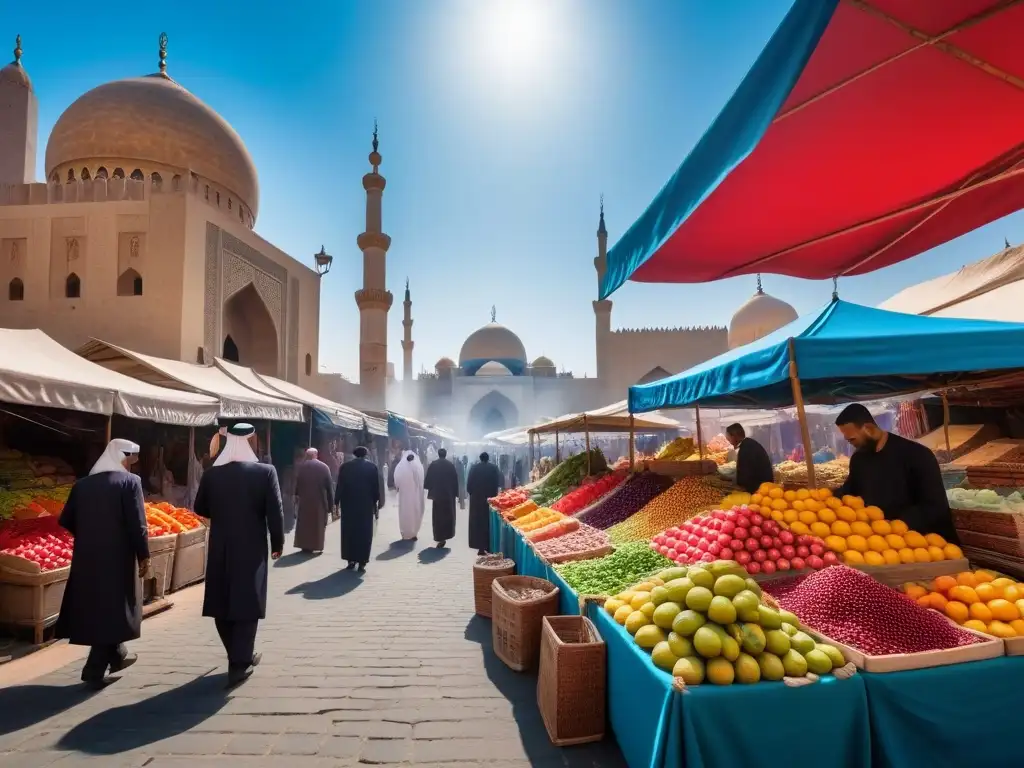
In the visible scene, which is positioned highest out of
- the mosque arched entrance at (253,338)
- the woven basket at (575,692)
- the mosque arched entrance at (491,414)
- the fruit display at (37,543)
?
the mosque arched entrance at (253,338)

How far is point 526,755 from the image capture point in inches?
98.7

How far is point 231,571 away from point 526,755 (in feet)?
6.44

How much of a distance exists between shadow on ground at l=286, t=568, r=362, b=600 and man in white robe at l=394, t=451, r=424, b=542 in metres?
2.33

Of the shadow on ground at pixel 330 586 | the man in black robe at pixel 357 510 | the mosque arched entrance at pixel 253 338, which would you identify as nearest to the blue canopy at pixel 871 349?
the shadow on ground at pixel 330 586

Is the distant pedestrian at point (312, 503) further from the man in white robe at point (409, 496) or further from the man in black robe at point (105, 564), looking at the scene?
the man in black robe at point (105, 564)

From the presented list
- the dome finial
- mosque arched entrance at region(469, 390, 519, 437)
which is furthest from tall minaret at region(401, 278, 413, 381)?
the dome finial

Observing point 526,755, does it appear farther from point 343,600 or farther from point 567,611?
point 343,600

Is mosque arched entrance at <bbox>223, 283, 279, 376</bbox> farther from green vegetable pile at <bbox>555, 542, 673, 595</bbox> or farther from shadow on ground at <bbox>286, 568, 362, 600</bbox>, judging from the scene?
green vegetable pile at <bbox>555, 542, 673, 595</bbox>

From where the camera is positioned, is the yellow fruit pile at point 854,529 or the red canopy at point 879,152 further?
the yellow fruit pile at point 854,529

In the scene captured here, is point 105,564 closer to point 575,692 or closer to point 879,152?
point 575,692

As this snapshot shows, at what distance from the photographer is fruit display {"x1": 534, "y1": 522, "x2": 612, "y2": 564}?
3811 mm

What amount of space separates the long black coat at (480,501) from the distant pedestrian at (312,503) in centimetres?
173

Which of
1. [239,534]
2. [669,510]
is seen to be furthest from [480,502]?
[239,534]

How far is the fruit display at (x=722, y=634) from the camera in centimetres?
195
